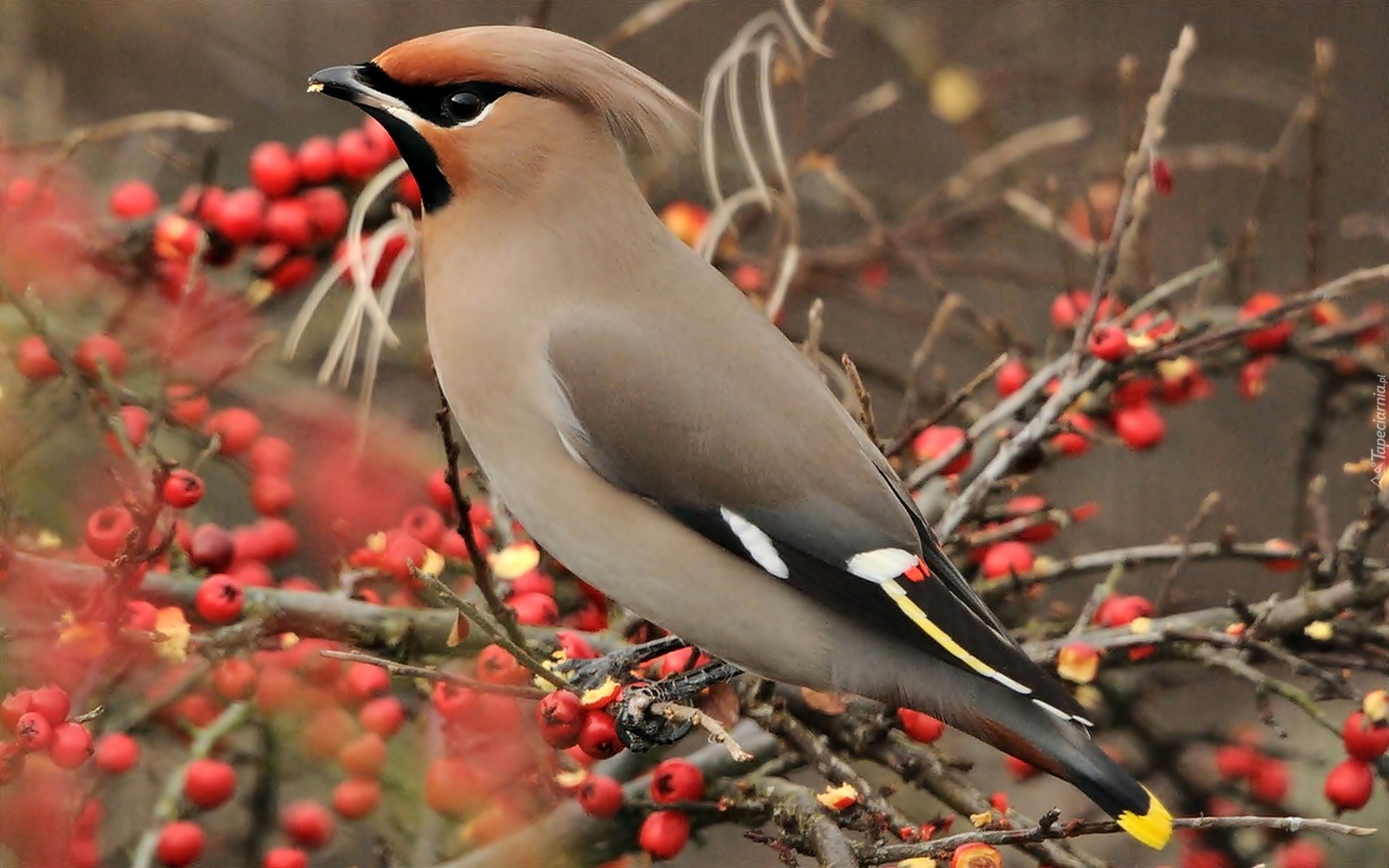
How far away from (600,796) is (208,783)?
504mm

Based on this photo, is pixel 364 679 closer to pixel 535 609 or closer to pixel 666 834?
pixel 535 609

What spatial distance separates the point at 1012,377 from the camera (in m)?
2.39

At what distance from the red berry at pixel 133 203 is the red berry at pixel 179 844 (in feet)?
3.01

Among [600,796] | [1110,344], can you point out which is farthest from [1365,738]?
[600,796]

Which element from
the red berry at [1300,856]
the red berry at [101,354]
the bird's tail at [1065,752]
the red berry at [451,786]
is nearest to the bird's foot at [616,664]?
the red berry at [451,786]

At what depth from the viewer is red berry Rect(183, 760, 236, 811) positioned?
195 cm

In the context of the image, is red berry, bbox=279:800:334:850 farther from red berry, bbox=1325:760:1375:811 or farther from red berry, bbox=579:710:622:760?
red berry, bbox=1325:760:1375:811

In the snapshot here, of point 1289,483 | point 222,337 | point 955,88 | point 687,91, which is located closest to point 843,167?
point 955,88

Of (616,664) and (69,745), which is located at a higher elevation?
(616,664)

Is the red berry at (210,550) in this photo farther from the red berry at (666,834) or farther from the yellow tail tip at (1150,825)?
the yellow tail tip at (1150,825)

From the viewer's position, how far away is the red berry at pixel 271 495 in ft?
7.20

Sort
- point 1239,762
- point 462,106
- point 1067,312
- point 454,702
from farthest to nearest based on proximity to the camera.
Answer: point 1067,312 → point 1239,762 → point 454,702 → point 462,106

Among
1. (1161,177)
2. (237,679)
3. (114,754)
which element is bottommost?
(114,754)

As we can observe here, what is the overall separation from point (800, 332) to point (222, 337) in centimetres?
92
